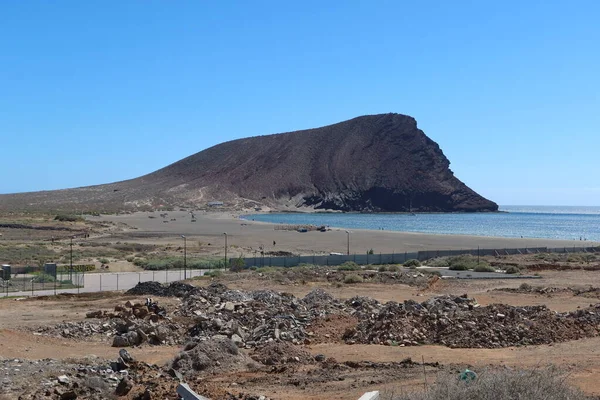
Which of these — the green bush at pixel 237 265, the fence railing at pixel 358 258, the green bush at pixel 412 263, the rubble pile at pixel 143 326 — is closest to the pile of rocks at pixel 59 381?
the rubble pile at pixel 143 326

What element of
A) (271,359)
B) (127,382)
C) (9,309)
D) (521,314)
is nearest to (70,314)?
(9,309)

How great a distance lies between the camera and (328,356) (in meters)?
18.6

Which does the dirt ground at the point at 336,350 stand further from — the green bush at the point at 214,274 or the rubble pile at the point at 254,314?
the rubble pile at the point at 254,314

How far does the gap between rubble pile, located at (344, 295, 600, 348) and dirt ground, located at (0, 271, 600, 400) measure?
60 cm

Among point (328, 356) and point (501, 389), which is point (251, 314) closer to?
point (328, 356)

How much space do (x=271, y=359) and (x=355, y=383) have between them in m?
3.84

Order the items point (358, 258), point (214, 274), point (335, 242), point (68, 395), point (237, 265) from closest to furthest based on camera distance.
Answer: point (68, 395) < point (214, 274) < point (237, 265) < point (358, 258) < point (335, 242)

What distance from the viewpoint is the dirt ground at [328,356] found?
46.7 ft

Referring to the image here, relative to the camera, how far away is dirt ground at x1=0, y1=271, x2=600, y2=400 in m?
14.2

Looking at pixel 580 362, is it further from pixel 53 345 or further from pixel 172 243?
pixel 172 243

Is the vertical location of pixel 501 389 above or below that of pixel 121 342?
above

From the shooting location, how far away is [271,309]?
966 inches

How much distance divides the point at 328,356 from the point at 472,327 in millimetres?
4947

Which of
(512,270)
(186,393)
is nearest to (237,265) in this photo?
(512,270)
